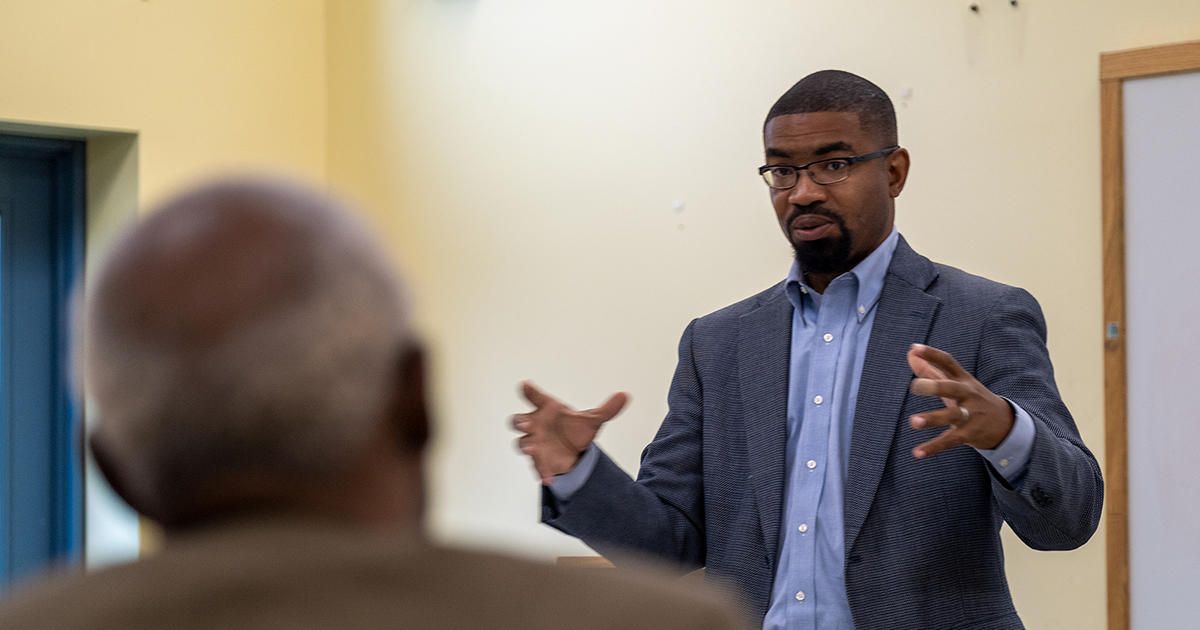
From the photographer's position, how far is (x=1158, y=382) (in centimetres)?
220

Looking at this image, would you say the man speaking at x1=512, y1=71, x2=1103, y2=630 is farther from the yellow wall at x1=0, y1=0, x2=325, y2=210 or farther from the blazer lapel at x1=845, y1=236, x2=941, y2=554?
the yellow wall at x1=0, y1=0, x2=325, y2=210

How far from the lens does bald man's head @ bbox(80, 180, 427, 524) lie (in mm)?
586

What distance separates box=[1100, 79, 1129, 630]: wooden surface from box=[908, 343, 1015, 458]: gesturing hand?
0.95 m

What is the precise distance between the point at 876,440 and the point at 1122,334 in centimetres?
87

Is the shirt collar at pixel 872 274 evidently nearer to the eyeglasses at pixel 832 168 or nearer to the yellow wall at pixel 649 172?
the eyeglasses at pixel 832 168

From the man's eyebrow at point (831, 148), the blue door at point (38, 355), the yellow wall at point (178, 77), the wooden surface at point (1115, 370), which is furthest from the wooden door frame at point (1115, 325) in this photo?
the blue door at point (38, 355)

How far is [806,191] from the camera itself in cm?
179

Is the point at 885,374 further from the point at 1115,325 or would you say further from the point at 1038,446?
the point at 1115,325

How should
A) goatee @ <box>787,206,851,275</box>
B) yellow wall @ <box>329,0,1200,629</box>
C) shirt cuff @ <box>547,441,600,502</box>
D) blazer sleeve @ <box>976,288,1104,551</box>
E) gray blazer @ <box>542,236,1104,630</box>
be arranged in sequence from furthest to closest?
yellow wall @ <box>329,0,1200,629</box> < goatee @ <box>787,206,851,275</box> < shirt cuff @ <box>547,441,600,502</box> < gray blazer @ <box>542,236,1104,630</box> < blazer sleeve @ <box>976,288,1104,551</box>

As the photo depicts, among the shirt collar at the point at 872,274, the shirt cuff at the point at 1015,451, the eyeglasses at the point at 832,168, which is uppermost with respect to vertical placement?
the eyeglasses at the point at 832,168

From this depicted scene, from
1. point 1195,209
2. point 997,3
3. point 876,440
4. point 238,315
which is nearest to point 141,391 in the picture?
point 238,315

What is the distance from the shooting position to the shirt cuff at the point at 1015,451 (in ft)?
4.69

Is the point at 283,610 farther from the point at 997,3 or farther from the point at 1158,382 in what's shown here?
the point at 997,3

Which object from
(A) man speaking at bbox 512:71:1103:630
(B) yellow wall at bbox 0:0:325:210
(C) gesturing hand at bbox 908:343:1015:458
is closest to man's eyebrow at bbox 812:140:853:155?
(A) man speaking at bbox 512:71:1103:630
